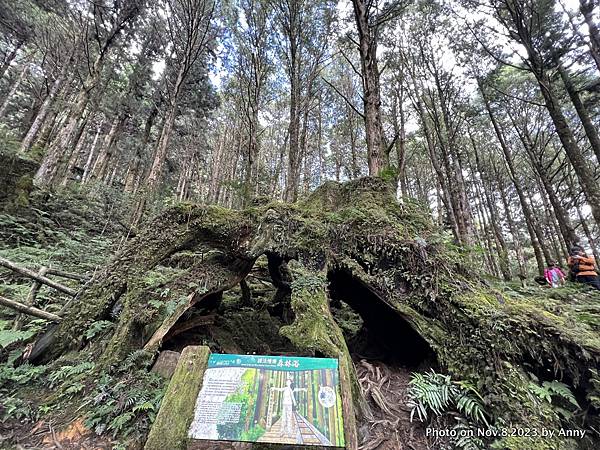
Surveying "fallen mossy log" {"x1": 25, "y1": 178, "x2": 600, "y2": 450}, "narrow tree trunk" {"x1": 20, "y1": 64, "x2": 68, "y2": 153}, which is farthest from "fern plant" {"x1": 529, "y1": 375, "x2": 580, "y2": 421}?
"narrow tree trunk" {"x1": 20, "y1": 64, "x2": 68, "y2": 153}

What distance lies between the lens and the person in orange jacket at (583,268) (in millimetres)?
7566

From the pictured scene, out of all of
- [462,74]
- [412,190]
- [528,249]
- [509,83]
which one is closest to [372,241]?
[462,74]

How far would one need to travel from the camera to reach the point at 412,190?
93.0ft

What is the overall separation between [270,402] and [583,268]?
990 centimetres

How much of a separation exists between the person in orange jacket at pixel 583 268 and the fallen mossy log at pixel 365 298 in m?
3.82

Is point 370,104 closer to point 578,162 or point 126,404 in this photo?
point 578,162

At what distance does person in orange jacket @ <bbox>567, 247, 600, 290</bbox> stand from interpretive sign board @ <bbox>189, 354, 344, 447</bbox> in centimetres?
908

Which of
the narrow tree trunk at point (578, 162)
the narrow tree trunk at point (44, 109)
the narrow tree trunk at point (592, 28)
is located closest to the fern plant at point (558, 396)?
the narrow tree trunk at point (578, 162)

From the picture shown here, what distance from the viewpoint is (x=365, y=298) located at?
480cm

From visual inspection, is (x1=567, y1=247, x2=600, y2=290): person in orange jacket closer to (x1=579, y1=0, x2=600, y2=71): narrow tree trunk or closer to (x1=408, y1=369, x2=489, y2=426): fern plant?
(x1=579, y1=0, x2=600, y2=71): narrow tree trunk

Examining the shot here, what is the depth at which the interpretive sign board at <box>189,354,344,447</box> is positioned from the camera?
6.55 ft

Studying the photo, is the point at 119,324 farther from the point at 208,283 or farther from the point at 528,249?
the point at 528,249

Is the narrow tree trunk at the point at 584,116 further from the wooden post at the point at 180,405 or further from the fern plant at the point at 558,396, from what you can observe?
the wooden post at the point at 180,405

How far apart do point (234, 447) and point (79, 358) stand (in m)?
2.42
